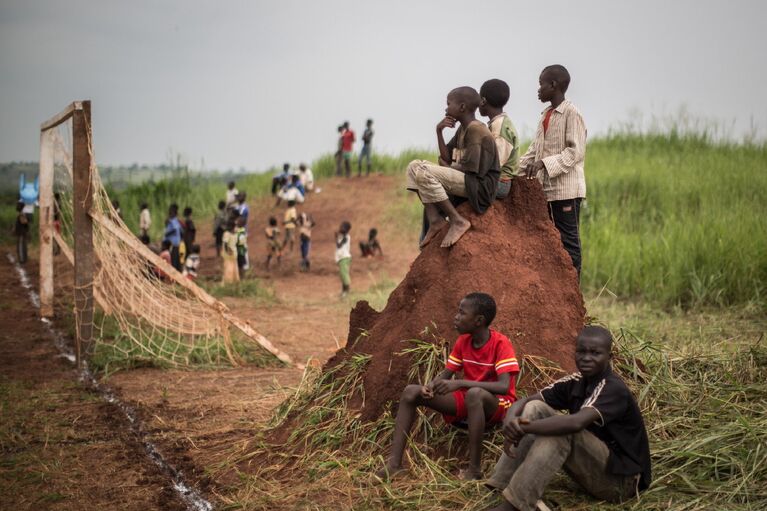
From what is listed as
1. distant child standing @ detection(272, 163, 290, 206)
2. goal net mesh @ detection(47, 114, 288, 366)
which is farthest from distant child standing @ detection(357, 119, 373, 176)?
goal net mesh @ detection(47, 114, 288, 366)

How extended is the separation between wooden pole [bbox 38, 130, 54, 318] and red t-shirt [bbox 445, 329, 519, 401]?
709 cm

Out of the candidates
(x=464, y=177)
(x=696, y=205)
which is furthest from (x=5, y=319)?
(x=696, y=205)

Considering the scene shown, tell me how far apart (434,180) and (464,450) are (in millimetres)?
1543

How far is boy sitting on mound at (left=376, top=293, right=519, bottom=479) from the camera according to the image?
4074 mm

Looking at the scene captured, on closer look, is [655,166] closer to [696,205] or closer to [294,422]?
[696,205]

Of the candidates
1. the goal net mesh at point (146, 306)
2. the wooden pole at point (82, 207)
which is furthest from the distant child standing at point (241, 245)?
the wooden pole at point (82, 207)

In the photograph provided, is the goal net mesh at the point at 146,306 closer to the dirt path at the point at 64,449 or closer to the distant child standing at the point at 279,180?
the dirt path at the point at 64,449

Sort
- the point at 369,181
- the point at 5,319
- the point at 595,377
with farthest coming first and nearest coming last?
the point at 369,181 → the point at 5,319 → the point at 595,377

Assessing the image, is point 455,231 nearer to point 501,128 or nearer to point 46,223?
point 501,128

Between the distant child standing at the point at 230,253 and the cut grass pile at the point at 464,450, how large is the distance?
7346 millimetres

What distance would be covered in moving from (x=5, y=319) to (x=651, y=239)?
928 cm

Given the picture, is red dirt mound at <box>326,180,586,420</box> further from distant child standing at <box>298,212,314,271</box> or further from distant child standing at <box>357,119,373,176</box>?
distant child standing at <box>357,119,373,176</box>

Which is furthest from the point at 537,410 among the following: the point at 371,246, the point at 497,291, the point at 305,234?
the point at 371,246

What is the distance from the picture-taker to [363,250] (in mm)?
15922
